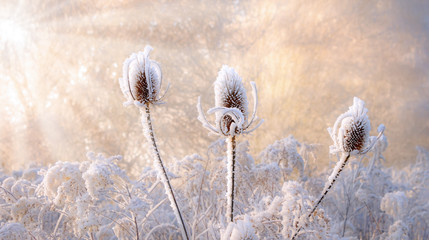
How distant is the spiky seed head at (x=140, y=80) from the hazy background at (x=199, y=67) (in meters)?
2.57

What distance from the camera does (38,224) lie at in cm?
157

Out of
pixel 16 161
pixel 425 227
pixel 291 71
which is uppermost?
pixel 291 71

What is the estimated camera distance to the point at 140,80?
0.90 meters

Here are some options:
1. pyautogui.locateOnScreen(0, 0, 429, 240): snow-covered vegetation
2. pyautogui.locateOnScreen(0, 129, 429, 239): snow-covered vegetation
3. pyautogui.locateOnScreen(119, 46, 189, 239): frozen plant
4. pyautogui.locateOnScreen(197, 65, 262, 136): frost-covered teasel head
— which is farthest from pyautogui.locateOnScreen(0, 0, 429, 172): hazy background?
pyautogui.locateOnScreen(197, 65, 262, 136): frost-covered teasel head

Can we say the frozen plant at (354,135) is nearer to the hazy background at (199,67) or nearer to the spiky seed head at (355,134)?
the spiky seed head at (355,134)

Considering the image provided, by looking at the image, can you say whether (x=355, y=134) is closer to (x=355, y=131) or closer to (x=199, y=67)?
(x=355, y=131)

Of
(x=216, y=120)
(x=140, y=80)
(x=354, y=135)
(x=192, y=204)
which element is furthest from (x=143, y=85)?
(x=192, y=204)

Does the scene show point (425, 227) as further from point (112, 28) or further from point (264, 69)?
point (112, 28)

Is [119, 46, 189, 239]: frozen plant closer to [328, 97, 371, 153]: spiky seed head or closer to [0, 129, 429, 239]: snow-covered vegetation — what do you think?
[0, 129, 429, 239]: snow-covered vegetation

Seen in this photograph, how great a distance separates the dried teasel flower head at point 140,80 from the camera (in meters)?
0.89

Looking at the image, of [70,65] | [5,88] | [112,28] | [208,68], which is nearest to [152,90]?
[208,68]

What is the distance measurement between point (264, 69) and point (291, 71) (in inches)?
21.6

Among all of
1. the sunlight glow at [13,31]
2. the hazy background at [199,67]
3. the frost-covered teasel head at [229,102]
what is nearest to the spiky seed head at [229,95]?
the frost-covered teasel head at [229,102]

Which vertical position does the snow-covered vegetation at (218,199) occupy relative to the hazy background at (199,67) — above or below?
below
